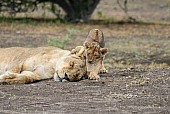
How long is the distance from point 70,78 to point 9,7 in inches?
558

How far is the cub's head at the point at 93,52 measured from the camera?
22.4 ft

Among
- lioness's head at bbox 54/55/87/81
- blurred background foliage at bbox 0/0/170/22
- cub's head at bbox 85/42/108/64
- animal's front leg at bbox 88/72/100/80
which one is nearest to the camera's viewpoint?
lioness's head at bbox 54/55/87/81

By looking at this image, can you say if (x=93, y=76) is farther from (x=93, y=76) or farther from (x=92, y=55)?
(x=92, y=55)

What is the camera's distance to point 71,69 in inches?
262

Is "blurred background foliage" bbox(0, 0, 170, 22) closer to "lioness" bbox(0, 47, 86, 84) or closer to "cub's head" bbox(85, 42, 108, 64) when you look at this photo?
"lioness" bbox(0, 47, 86, 84)

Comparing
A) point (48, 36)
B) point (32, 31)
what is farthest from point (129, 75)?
point (32, 31)

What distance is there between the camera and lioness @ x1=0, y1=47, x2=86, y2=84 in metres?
6.76

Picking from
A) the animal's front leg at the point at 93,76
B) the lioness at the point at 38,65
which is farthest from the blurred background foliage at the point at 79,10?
Result: the animal's front leg at the point at 93,76

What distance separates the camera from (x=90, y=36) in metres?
7.20

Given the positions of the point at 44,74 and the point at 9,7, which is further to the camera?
the point at 9,7

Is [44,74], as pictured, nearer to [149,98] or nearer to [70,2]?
[149,98]

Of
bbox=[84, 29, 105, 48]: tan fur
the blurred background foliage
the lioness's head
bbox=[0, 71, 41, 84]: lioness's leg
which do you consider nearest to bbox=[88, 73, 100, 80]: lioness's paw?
the lioness's head

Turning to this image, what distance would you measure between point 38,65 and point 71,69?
0.65 meters

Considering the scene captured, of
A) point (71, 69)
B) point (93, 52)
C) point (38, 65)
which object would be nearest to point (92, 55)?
point (93, 52)
